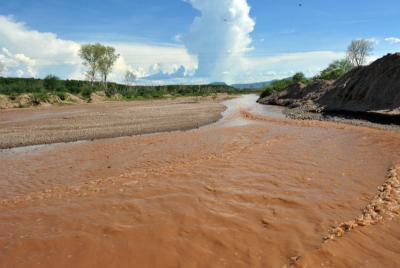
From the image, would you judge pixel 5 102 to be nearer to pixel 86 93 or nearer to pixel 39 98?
pixel 39 98

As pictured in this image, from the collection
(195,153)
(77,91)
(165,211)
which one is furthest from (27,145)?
(77,91)

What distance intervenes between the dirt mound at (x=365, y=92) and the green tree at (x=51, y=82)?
4719cm

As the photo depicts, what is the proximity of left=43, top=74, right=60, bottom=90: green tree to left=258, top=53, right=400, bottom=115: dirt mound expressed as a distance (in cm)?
Result: 4719

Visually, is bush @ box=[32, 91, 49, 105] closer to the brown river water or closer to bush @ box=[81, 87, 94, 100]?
bush @ box=[81, 87, 94, 100]

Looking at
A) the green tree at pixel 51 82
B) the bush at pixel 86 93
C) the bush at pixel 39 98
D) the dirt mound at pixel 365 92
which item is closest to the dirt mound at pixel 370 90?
the dirt mound at pixel 365 92

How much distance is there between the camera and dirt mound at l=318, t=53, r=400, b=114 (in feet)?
62.2

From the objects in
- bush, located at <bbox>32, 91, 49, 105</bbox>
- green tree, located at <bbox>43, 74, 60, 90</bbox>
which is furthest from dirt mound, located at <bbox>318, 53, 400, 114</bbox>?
green tree, located at <bbox>43, 74, 60, 90</bbox>

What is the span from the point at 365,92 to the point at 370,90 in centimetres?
75

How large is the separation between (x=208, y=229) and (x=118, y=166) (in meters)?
5.23

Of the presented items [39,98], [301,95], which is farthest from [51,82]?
[301,95]

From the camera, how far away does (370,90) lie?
20969 mm

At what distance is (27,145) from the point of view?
13492 millimetres

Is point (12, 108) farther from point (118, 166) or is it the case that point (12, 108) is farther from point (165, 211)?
point (165, 211)

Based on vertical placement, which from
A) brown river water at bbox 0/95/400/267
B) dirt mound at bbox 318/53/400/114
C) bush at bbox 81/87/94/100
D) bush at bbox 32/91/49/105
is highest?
dirt mound at bbox 318/53/400/114
